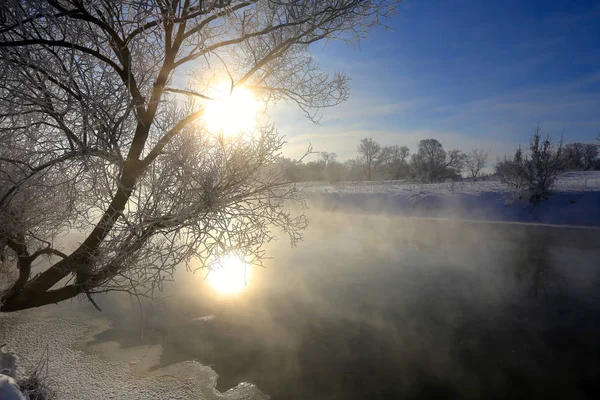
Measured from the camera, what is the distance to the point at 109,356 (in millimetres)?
5648

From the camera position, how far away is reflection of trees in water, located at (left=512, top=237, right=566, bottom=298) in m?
8.99

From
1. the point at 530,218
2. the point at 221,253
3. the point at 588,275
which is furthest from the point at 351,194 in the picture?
the point at 221,253

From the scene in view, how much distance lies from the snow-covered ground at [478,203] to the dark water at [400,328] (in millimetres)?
8826

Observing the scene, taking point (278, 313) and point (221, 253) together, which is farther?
point (278, 313)

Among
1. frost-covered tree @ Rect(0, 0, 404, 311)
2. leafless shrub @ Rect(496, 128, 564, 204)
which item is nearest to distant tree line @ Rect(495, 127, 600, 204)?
leafless shrub @ Rect(496, 128, 564, 204)

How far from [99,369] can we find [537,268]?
11405mm

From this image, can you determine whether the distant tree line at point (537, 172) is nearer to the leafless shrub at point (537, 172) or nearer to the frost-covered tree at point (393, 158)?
the leafless shrub at point (537, 172)

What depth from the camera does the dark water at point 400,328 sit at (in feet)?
16.7

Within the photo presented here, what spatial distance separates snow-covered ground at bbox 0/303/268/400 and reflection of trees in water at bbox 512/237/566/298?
7781 millimetres

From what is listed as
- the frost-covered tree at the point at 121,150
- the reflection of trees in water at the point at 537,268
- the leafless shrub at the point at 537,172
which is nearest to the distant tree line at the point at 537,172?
the leafless shrub at the point at 537,172

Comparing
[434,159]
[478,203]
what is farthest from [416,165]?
[478,203]

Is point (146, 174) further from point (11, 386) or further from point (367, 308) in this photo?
point (367, 308)

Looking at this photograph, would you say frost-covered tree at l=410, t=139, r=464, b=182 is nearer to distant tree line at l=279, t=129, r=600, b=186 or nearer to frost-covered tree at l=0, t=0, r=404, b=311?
distant tree line at l=279, t=129, r=600, b=186

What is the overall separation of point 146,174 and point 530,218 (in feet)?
71.5
